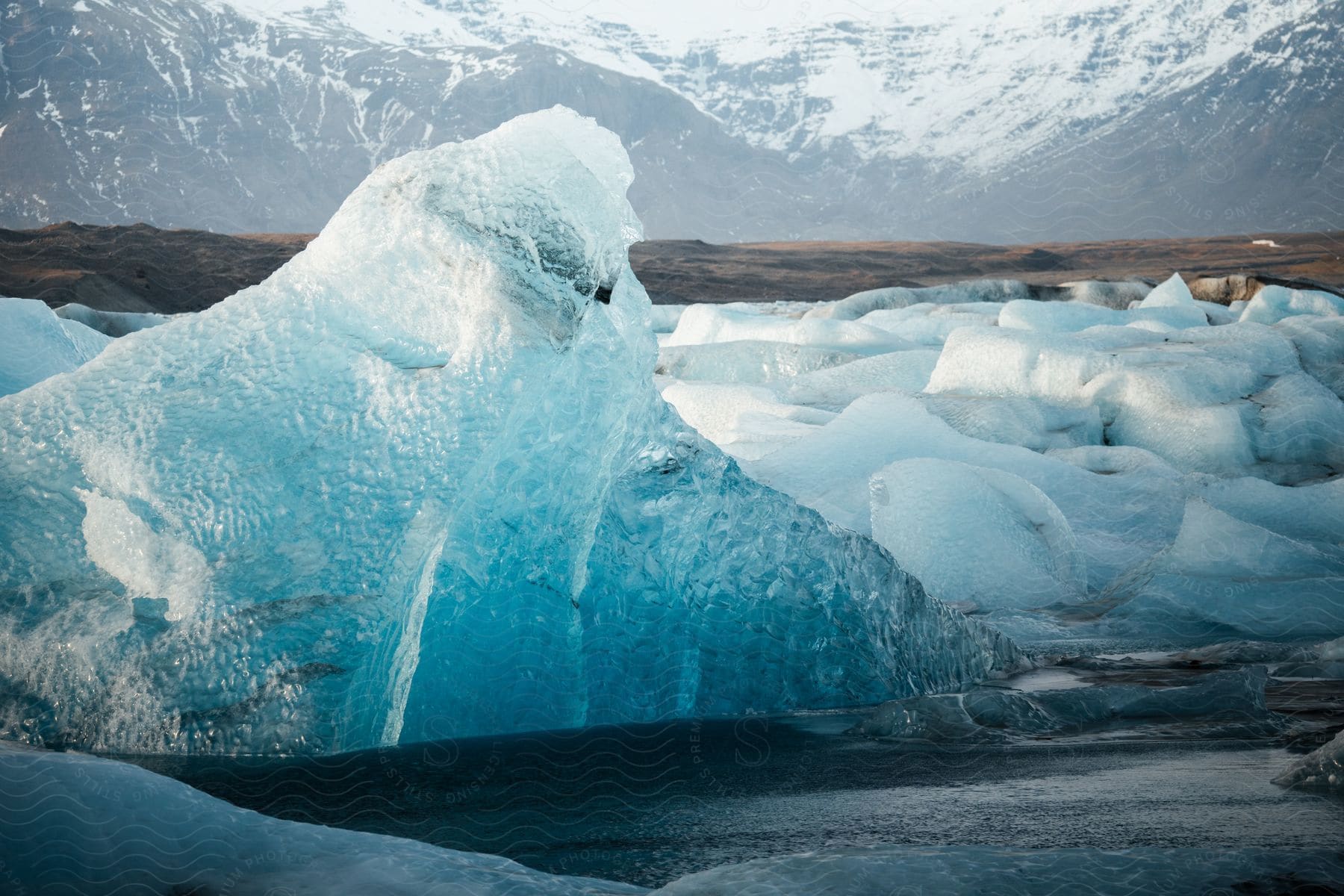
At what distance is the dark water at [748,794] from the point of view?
2242mm

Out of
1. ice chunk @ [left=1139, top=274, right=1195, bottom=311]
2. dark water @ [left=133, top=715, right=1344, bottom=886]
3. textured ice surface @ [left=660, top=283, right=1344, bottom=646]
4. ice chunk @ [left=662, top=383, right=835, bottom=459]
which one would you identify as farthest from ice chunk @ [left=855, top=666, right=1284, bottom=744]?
ice chunk @ [left=1139, top=274, right=1195, bottom=311]

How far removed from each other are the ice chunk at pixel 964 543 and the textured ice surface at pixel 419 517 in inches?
53.3

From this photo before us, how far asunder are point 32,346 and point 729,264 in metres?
47.4

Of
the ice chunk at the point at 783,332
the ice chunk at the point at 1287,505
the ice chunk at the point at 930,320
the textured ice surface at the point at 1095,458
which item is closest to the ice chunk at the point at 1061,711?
the textured ice surface at the point at 1095,458

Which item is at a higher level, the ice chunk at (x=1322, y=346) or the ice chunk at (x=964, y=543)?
the ice chunk at (x=1322, y=346)

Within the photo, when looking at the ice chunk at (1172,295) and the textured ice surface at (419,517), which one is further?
the ice chunk at (1172,295)

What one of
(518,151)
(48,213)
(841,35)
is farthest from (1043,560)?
(841,35)

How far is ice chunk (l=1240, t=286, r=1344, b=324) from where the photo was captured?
1469 centimetres

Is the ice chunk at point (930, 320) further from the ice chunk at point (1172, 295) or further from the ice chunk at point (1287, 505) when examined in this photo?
the ice chunk at point (1287, 505)

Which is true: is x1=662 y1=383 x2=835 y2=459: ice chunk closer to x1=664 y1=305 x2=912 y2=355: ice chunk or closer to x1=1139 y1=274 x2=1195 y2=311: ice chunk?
x1=664 y1=305 x2=912 y2=355: ice chunk

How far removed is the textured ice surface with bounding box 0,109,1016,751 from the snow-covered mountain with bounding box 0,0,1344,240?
387ft

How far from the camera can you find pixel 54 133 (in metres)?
121

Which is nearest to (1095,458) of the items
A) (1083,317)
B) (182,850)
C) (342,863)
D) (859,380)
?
(859,380)

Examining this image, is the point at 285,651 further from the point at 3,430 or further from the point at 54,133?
the point at 54,133
